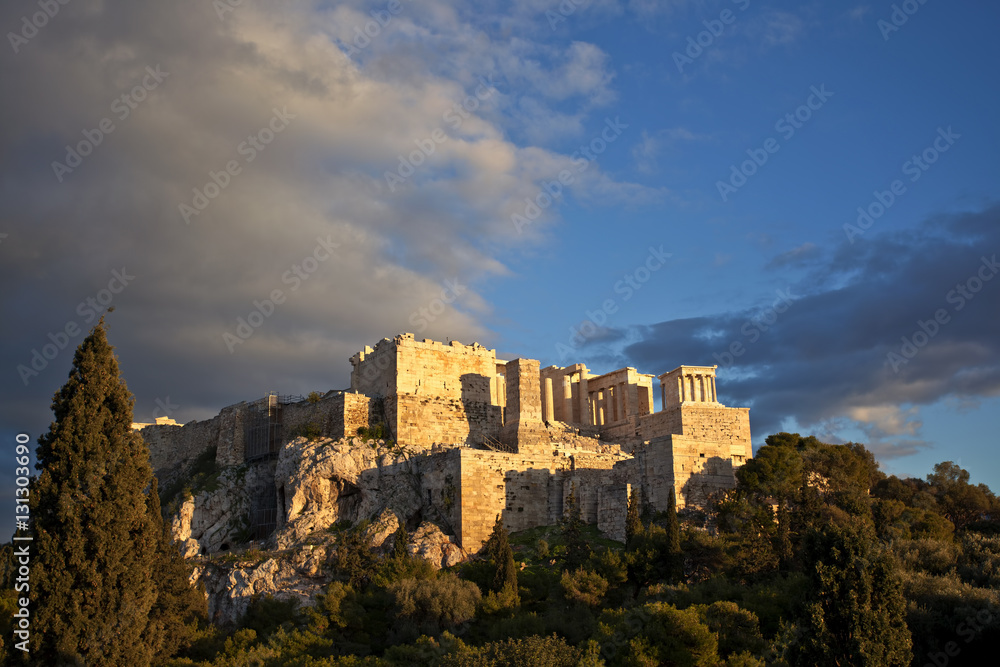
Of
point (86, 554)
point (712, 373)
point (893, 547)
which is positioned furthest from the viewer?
point (712, 373)

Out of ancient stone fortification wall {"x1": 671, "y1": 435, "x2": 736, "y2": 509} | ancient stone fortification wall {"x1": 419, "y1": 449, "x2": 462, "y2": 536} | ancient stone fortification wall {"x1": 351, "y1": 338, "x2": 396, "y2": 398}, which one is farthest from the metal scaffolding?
ancient stone fortification wall {"x1": 671, "y1": 435, "x2": 736, "y2": 509}

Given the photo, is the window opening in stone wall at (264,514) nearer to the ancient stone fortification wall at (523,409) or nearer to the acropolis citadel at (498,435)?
the acropolis citadel at (498,435)

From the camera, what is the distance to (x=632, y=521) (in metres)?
36.2

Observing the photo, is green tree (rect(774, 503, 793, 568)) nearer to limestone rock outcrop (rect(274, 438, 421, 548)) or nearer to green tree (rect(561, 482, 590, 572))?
green tree (rect(561, 482, 590, 572))

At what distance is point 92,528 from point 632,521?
19361 millimetres

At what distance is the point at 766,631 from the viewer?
28.8 meters

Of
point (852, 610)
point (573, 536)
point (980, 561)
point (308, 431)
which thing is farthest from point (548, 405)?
point (852, 610)

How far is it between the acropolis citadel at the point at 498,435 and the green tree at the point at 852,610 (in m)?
12.5

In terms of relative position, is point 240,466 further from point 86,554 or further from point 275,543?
point 86,554

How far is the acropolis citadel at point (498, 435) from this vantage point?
39.9 meters

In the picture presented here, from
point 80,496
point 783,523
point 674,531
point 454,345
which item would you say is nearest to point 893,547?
point 783,523

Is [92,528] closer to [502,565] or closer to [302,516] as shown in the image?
[502,565]

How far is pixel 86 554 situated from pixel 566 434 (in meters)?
26.6

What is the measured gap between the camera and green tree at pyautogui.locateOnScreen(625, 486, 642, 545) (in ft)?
117
